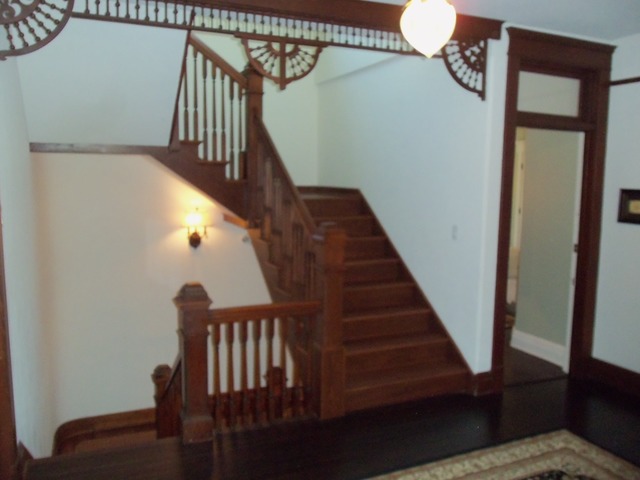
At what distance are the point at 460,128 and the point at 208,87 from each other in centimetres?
249

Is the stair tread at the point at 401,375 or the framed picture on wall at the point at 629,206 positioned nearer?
the stair tread at the point at 401,375

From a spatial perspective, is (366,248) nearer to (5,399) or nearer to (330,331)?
(330,331)

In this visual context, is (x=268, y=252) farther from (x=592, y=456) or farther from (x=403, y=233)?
(x=592, y=456)

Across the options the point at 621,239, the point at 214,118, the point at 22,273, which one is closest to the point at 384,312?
the point at 621,239

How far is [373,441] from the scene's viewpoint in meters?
3.25

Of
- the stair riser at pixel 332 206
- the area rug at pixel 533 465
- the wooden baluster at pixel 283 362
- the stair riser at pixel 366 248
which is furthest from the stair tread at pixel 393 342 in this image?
the stair riser at pixel 332 206

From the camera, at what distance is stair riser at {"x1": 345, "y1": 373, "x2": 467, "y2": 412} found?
12.0ft

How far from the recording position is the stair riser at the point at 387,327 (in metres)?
4.14

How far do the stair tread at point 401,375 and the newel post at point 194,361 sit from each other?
1026 millimetres

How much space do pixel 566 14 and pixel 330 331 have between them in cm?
265

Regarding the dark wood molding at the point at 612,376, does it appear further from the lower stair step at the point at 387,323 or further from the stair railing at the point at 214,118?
the stair railing at the point at 214,118

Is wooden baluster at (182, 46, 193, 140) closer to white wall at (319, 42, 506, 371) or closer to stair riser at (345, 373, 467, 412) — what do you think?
white wall at (319, 42, 506, 371)

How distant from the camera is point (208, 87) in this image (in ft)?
16.7

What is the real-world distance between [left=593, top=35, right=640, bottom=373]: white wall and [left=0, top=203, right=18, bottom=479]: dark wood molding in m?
4.20
